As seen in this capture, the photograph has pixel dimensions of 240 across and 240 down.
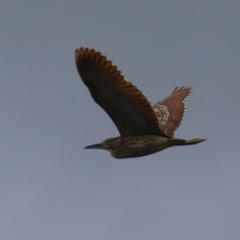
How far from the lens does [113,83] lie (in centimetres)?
1822

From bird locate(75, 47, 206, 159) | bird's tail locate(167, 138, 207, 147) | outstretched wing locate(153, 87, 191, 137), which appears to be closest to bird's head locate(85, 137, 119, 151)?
bird locate(75, 47, 206, 159)

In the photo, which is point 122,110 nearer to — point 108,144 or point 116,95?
point 116,95

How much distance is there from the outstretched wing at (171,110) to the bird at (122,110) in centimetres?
55

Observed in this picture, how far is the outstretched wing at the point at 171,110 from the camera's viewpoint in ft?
72.8

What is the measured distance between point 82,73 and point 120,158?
3.12 m

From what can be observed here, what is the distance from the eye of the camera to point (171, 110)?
23281 millimetres

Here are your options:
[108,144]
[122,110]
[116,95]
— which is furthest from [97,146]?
[116,95]

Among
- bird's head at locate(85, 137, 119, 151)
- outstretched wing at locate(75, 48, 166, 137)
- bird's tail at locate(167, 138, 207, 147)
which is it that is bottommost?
bird's tail at locate(167, 138, 207, 147)

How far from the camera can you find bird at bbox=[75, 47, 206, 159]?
59.2ft

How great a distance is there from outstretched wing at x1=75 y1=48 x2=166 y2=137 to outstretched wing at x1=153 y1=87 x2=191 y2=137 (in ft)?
7.55

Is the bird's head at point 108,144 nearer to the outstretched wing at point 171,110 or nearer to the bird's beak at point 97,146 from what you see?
the bird's beak at point 97,146

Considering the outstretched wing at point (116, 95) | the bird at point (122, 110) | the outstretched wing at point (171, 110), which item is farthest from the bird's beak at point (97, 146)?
the outstretched wing at point (171, 110)

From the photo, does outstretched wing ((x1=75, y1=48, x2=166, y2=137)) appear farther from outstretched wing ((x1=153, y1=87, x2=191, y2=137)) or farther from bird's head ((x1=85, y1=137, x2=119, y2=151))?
outstretched wing ((x1=153, y1=87, x2=191, y2=137))

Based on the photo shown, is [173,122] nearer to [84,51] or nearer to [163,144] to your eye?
[163,144]
